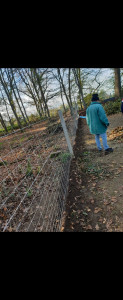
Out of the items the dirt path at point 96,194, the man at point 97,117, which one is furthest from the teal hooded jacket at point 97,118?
the dirt path at point 96,194

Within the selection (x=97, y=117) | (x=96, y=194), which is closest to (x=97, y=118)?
(x=97, y=117)

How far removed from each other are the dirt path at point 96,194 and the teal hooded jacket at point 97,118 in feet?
3.00

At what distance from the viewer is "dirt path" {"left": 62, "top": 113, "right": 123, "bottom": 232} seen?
2.38 metres

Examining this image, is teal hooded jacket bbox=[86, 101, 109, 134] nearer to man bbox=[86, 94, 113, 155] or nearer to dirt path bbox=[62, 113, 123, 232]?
man bbox=[86, 94, 113, 155]

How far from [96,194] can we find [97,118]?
2.49 m

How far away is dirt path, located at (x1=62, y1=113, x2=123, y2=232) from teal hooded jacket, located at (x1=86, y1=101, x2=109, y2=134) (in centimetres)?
91

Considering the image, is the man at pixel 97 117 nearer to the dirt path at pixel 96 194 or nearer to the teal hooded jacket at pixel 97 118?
the teal hooded jacket at pixel 97 118

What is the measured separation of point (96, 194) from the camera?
3.08 metres

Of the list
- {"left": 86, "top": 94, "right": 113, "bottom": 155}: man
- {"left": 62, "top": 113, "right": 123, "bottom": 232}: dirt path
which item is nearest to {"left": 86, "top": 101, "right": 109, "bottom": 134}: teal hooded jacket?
{"left": 86, "top": 94, "right": 113, "bottom": 155}: man
